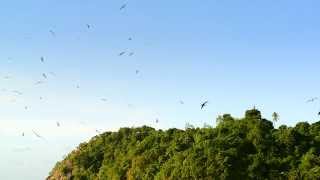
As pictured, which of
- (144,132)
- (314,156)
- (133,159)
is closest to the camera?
(314,156)

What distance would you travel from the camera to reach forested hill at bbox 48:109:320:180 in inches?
3278

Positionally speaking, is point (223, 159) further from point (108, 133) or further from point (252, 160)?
point (108, 133)

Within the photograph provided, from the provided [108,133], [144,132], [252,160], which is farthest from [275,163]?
[108,133]

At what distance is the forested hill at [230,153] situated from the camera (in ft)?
273

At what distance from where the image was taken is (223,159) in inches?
3290

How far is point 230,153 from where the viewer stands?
84812 mm

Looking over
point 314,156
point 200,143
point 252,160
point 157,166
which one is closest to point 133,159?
point 157,166

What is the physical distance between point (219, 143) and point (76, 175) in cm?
4147

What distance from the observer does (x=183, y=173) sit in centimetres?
8406

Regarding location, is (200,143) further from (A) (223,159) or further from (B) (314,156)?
(B) (314,156)

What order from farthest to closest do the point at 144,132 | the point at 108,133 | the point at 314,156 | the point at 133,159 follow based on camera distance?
the point at 108,133 → the point at 144,132 → the point at 133,159 → the point at 314,156

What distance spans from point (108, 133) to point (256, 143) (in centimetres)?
4552

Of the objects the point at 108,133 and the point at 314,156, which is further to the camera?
the point at 108,133

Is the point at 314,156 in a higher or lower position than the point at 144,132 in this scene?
lower
